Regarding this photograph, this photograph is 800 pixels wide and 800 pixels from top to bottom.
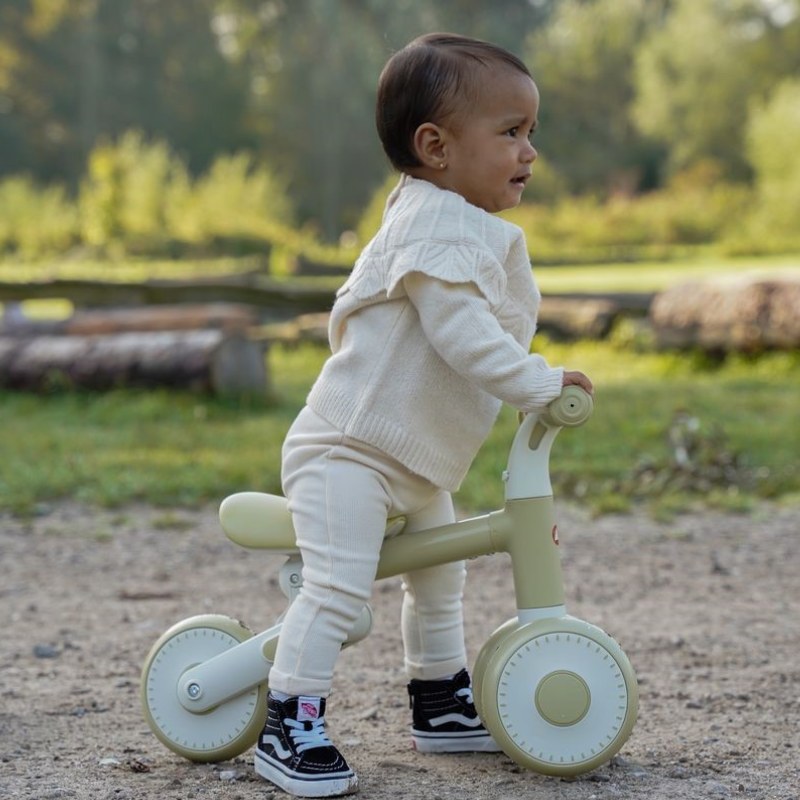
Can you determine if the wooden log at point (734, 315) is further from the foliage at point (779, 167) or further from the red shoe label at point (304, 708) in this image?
the foliage at point (779, 167)

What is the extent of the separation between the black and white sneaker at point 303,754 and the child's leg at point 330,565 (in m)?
0.03

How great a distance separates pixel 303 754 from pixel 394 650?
3.72ft

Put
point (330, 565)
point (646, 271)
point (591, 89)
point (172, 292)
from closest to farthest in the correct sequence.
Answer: point (330, 565)
point (172, 292)
point (646, 271)
point (591, 89)

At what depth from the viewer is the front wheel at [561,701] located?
7.21 feet

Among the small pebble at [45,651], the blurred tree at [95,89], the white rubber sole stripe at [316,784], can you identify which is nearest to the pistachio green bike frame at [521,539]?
the white rubber sole stripe at [316,784]

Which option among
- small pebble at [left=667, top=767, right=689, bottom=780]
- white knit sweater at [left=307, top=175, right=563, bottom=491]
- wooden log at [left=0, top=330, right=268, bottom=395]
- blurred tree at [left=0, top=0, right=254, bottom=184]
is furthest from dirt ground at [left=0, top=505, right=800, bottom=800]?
blurred tree at [left=0, top=0, right=254, bottom=184]

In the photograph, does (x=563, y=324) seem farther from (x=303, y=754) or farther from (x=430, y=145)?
(x=303, y=754)

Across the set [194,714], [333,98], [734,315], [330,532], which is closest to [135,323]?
[734,315]

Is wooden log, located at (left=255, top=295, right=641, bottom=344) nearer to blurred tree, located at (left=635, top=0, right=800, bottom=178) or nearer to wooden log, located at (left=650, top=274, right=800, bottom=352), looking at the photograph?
wooden log, located at (left=650, top=274, right=800, bottom=352)

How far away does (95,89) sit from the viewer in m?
36.0

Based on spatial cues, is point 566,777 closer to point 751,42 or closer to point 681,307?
point 681,307

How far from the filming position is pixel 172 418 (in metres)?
6.65

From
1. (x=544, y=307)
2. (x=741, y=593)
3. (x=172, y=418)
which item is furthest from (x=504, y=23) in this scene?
(x=741, y=593)

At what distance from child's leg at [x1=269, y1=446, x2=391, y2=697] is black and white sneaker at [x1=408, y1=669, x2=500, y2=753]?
318mm
